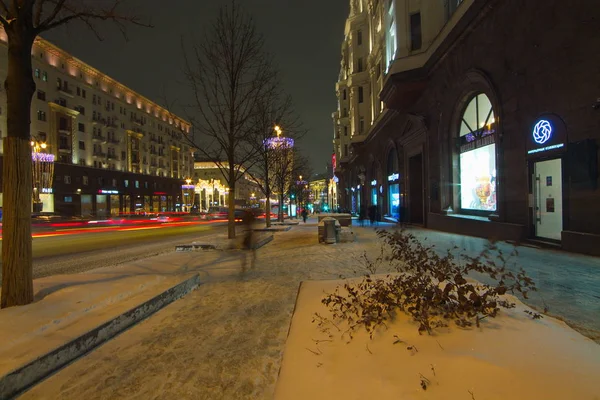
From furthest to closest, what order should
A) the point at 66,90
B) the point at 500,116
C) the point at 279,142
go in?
the point at 66,90
the point at 279,142
the point at 500,116

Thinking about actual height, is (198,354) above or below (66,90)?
below

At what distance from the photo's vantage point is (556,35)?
9633mm

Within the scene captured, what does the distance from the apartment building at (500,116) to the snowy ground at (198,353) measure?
28.2 feet

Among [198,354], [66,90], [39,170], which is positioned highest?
[66,90]

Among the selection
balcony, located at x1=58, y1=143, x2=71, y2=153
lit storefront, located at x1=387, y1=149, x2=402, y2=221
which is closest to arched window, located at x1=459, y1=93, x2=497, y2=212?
lit storefront, located at x1=387, y1=149, x2=402, y2=221

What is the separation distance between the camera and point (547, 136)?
402 inches

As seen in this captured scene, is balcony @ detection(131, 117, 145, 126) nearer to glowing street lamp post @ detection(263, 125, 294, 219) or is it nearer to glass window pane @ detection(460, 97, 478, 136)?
glowing street lamp post @ detection(263, 125, 294, 219)

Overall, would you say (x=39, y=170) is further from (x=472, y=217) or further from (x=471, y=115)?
(x=472, y=217)

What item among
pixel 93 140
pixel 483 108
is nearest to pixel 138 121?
pixel 93 140

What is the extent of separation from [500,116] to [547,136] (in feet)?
8.02

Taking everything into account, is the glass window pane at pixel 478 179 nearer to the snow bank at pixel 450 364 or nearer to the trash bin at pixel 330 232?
the trash bin at pixel 330 232

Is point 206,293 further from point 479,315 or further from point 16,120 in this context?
point 479,315

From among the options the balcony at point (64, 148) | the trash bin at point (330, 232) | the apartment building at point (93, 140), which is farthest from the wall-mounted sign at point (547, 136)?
the balcony at point (64, 148)

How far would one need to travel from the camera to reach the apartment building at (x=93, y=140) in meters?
49.7
